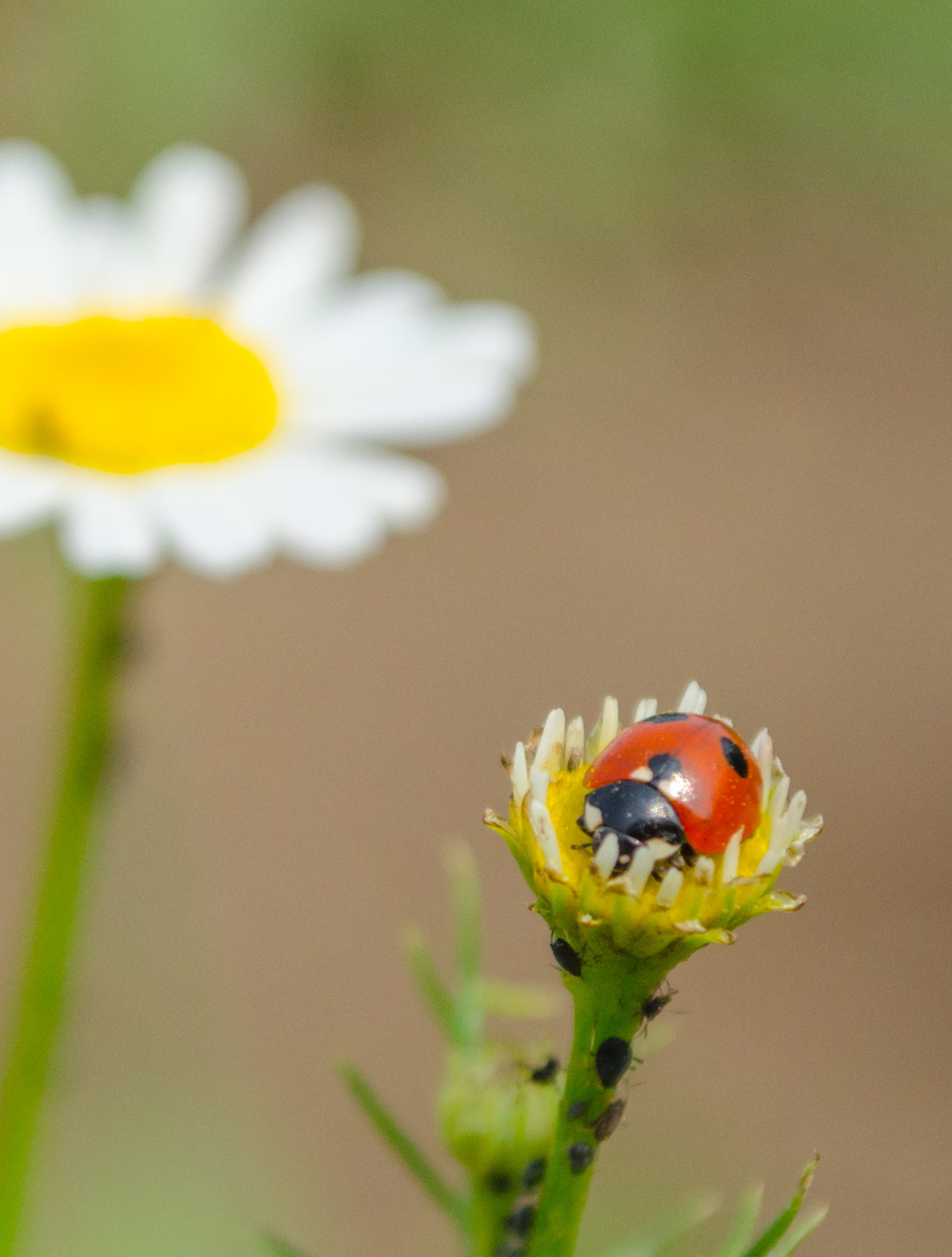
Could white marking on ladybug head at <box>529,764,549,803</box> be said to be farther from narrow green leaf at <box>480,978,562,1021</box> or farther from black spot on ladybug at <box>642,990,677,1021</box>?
narrow green leaf at <box>480,978,562,1021</box>

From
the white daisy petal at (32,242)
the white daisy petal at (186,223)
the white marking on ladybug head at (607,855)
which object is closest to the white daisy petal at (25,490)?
the white daisy petal at (32,242)

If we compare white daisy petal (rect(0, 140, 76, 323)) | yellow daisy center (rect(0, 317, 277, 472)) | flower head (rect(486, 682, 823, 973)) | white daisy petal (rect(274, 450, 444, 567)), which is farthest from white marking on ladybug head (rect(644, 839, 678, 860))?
white daisy petal (rect(0, 140, 76, 323))

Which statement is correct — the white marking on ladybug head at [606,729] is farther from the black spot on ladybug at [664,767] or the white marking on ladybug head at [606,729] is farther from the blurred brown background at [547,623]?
the blurred brown background at [547,623]

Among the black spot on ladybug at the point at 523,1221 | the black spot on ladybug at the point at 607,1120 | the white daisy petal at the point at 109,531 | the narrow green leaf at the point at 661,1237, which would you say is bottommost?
the narrow green leaf at the point at 661,1237

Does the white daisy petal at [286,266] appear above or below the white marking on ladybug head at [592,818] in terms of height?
above

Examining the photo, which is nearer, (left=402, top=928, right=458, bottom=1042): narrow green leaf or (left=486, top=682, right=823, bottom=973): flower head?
(left=486, top=682, right=823, bottom=973): flower head

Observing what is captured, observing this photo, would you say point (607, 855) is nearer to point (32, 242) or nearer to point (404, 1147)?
point (404, 1147)

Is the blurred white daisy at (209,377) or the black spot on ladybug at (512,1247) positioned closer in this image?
the black spot on ladybug at (512,1247)
